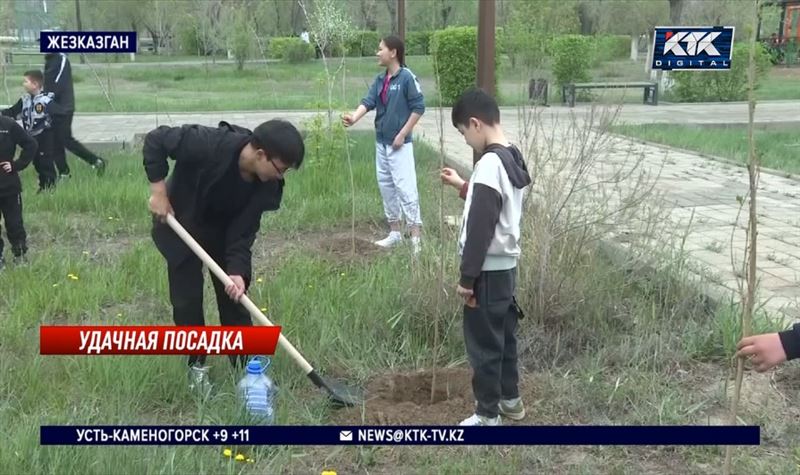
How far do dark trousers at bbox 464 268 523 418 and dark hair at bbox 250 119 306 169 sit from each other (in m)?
0.87

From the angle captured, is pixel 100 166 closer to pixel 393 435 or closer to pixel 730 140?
pixel 393 435

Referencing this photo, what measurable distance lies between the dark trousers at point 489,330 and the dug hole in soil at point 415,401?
244 millimetres

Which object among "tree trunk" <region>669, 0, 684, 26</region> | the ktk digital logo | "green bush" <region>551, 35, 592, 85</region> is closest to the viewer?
the ktk digital logo

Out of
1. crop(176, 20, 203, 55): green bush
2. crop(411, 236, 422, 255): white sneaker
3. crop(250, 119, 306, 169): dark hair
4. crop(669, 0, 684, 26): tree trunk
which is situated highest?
crop(669, 0, 684, 26): tree trunk

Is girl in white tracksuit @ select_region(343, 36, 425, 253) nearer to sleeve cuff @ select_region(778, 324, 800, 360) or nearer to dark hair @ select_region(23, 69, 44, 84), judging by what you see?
sleeve cuff @ select_region(778, 324, 800, 360)

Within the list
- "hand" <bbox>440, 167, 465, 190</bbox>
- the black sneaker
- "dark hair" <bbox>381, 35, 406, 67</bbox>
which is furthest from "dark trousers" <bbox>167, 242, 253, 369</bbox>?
the black sneaker

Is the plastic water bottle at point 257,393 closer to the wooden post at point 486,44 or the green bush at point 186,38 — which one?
the wooden post at point 486,44

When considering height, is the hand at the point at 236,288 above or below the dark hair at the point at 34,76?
below

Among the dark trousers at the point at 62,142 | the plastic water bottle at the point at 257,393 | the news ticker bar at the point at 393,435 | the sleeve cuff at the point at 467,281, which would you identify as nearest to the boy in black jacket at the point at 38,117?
the dark trousers at the point at 62,142

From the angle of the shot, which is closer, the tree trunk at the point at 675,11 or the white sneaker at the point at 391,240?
the white sneaker at the point at 391,240

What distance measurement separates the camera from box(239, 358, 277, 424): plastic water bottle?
3.13m

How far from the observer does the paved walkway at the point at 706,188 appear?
16.3 ft

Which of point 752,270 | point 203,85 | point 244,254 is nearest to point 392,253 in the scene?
point 244,254

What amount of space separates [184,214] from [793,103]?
60.7ft
